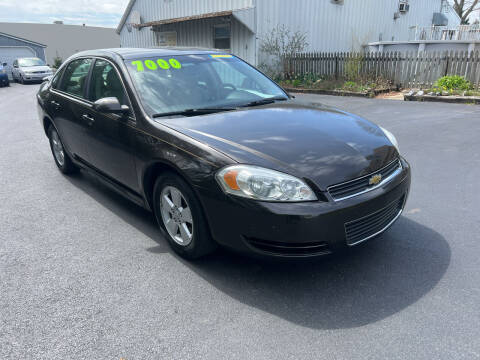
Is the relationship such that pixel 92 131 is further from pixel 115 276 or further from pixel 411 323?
pixel 411 323

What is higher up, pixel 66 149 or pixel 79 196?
pixel 66 149

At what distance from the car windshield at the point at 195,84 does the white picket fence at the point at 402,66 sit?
31.4 ft

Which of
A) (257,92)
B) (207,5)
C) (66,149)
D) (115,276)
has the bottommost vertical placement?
(115,276)

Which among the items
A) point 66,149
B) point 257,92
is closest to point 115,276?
point 257,92

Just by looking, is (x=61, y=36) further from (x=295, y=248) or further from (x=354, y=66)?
(x=295, y=248)

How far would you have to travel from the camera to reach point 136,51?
13.0 ft

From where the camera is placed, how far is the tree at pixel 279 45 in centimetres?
1511

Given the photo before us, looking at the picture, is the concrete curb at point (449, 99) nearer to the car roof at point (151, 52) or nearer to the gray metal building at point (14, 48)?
the car roof at point (151, 52)

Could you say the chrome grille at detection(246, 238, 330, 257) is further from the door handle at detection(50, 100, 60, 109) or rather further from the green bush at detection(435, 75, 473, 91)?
the green bush at detection(435, 75, 473, 91)

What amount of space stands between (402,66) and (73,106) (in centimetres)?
1130

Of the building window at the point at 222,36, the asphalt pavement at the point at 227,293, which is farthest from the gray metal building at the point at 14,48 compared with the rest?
Result: the asphalt pavement at the point at 227,293

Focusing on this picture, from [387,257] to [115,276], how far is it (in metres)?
2.18

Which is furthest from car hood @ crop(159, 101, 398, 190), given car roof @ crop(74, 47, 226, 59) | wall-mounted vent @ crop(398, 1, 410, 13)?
wall-mounted vent @ crop(398, 1, 410, 13)

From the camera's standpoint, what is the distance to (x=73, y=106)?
14.4 ft
